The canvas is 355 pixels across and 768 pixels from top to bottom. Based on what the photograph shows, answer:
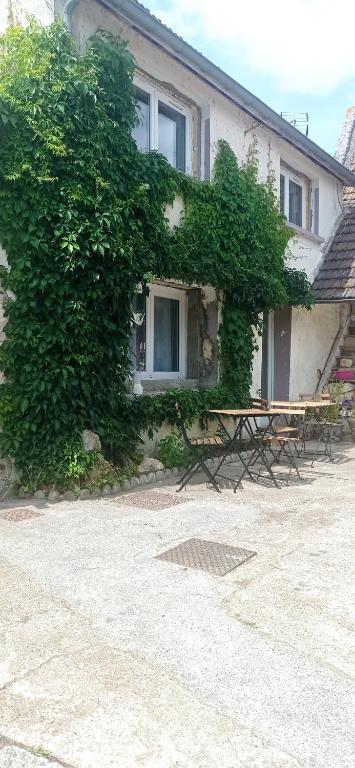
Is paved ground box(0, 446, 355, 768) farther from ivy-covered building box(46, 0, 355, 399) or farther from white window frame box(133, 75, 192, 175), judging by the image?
white window frame box(133, 75, 192, 175)

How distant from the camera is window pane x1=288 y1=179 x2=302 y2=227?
481 inches

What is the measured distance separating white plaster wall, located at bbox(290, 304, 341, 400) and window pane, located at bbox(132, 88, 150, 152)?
16.1ft

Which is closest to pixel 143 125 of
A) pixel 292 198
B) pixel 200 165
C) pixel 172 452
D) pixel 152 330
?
pixel 200 165

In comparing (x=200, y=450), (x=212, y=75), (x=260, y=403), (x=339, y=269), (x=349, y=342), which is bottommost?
(x=200, y=450)

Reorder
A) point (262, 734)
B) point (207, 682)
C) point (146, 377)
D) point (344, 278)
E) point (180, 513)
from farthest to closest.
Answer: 1. point (344, 278)
2. point (146, 377)
3. point (180, 513)
4. point (207, 682)
5. point (262, 734)

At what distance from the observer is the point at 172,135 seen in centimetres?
904

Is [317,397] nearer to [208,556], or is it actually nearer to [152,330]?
[152,330]

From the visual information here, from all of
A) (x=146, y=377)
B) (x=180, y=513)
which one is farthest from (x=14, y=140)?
(x=180, y=513)

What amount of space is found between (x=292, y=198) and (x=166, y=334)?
5.01 metres

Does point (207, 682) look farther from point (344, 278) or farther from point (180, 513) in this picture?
point (344, 278)

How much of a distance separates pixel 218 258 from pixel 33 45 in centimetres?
375

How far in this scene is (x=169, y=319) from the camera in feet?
31.0

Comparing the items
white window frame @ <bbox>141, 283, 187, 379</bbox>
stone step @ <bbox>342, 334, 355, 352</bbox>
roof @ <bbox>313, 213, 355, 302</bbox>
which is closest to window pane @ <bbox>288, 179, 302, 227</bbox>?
roof @ <bbox>313, 213, 355, 302</bbox>

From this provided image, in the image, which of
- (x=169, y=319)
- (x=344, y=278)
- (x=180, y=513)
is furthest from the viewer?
(x=344, y=278)
